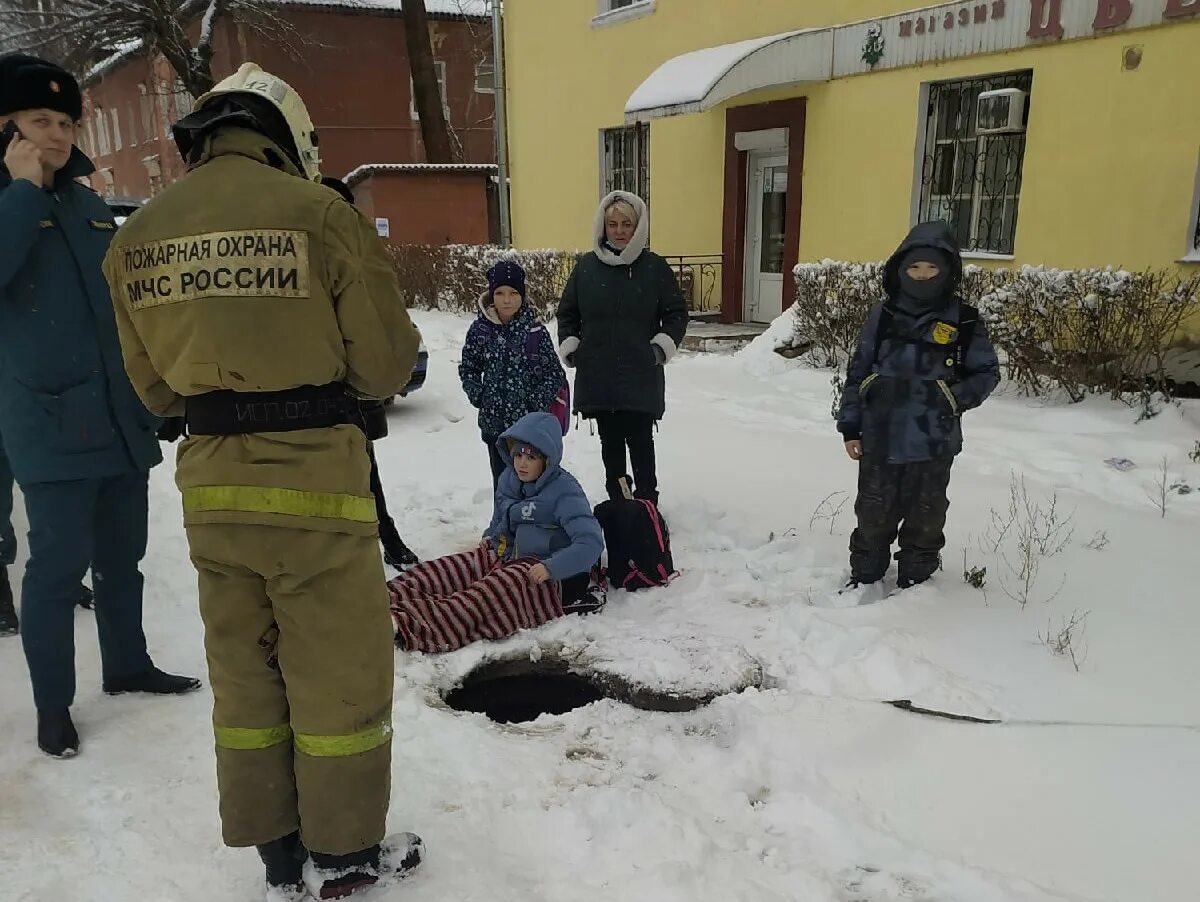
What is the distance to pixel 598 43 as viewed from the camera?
13.7m

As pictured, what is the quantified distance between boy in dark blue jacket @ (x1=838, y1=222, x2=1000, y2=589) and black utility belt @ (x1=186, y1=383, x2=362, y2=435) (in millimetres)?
2501

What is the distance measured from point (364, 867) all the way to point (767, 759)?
1275mm

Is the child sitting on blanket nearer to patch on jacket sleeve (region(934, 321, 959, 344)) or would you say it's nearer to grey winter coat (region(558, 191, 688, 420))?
grey winter coat (region(558, 191, 688, 420))

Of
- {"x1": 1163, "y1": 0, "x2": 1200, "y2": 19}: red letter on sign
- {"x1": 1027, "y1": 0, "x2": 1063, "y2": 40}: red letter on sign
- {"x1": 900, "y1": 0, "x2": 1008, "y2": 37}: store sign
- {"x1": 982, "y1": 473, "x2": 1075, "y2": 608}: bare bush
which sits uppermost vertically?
{"x1": 900, "y1": 0, "x2": 1008, "y2": 37}: store sign

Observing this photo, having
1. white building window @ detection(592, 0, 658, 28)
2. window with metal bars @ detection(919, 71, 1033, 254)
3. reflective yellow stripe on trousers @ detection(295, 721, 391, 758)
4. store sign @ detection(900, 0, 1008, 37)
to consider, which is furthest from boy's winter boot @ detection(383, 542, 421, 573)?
white building window @ detection(592, 0, 658, 28)

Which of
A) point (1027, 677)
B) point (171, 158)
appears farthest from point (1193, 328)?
point (171, 158)

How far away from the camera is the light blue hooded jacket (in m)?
3.78

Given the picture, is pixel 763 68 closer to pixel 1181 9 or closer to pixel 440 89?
pixel 1181 9

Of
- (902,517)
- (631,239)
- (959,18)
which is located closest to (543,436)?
(631,239)

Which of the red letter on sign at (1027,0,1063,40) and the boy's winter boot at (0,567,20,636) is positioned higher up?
the red letter on sign at (1027,0,1063,40)

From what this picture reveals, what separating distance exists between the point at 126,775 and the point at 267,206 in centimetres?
191

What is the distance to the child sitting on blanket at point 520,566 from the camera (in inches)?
140

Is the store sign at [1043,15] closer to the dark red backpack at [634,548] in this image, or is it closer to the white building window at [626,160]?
the white building window at [626,160]

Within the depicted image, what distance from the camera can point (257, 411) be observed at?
1.85 meters
